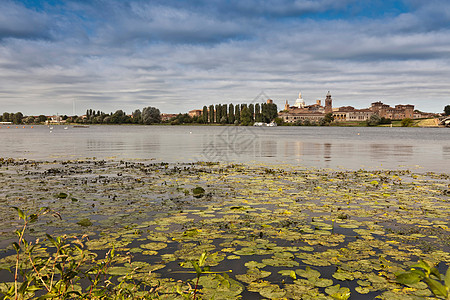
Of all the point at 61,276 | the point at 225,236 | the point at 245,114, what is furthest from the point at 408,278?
the point at 245,114

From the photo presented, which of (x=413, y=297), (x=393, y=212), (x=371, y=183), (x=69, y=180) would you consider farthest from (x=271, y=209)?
(x=69, y=180)

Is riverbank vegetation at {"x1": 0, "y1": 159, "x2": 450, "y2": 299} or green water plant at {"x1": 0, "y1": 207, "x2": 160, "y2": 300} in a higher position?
green water plant at {"x1": 0, "y1": 207, "x2": 160, "y2": 300}

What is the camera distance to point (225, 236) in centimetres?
883

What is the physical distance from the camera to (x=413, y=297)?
5766 mm

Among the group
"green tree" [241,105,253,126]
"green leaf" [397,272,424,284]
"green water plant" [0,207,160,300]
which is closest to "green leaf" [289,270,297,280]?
"green water plant" [0,207,160,300]

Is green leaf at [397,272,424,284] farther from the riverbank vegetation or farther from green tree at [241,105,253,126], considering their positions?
green tree at [241,105,253,126]

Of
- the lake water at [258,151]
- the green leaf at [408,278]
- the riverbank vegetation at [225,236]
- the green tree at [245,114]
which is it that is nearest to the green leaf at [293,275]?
the riverbank vegetation at [225,236]

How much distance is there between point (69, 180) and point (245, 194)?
32.1ft

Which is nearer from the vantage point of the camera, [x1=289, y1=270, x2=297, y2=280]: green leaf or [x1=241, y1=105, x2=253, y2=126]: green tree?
[x1=289, y1=270, x2=297, y2=280]: green leaf

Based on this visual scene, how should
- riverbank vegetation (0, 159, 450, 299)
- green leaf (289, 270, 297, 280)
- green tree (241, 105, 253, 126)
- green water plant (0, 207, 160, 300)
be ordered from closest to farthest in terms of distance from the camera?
green water plant (0, 207, 160, 300)
riverbank vegetation (0, 159, 450, 299)
green leaf (289, 270, 297, 280)
green tree (241, 105, 253, 126)

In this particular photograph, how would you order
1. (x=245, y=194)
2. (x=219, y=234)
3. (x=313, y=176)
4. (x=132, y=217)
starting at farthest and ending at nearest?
(x=313, y=176) < (x=245, y=194) < (x=132, y=217) < (x=219, y=234)

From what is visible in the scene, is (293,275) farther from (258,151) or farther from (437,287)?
(258,151)

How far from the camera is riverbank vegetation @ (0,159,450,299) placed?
5902mm

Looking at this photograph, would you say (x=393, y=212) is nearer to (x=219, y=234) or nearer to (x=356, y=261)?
(x=356, y=261)
